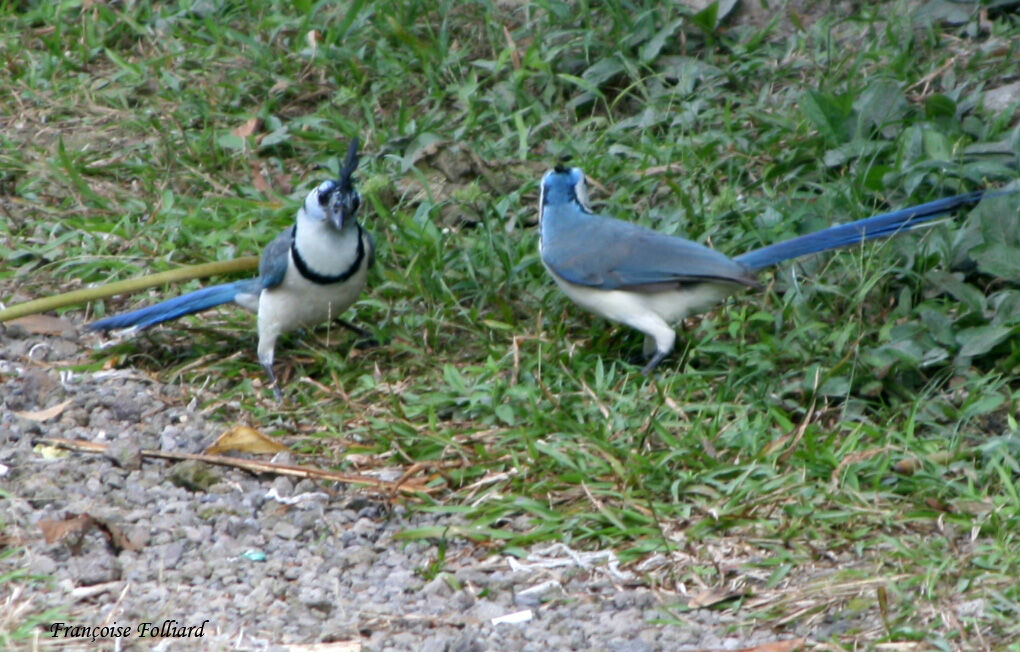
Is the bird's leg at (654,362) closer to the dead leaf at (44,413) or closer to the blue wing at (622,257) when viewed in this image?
the blue wing at (622,257)

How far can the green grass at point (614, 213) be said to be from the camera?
388cm

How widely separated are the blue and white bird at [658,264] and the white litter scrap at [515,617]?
1.49m

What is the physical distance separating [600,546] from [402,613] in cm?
61

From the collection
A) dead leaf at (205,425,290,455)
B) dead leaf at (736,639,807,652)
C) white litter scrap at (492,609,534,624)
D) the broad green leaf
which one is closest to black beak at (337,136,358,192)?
dead leaf at (205,425,290,455)

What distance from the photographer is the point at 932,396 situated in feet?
14.8

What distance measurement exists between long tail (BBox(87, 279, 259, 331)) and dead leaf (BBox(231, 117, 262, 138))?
4.61 feet

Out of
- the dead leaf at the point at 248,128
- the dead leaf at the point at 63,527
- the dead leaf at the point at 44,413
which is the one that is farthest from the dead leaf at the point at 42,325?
the dead leaf at the point at 63,527

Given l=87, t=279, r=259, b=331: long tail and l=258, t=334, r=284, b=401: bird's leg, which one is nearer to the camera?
l=258, t=334, r=284, b=401: bird's leg

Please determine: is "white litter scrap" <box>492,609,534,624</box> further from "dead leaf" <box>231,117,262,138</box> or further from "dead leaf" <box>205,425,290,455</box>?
"dead leaf" <box>231,117,262,138</box>

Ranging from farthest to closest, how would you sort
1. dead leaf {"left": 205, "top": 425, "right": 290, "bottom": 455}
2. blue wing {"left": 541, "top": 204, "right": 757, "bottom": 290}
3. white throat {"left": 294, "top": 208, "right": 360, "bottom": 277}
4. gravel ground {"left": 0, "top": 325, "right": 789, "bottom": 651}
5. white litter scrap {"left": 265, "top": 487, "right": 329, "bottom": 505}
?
1. white throat {"left": 294, "top": 208, "right": 360, "bottom": 277}
2. blue wing {"left": 541, "top": 204, "right": 757, "bottom": 290}
3. dead leaf {"left": 205, "top": 425, "right": 290, "bottom": 455}
4. white litter scrap {"left": 265, "top": 487, "right": 329, "bottom": 505}
5. gravel ground {"left": 0, "top": 325, "right": 789, "bottom": 651}

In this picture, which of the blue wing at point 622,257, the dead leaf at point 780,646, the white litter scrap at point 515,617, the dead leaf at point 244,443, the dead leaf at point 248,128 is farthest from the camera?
the dead leaf at point 248,128

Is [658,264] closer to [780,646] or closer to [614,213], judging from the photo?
[614,213]

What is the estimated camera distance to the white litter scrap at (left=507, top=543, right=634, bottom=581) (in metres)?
3.71

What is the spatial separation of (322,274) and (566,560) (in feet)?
5.51
